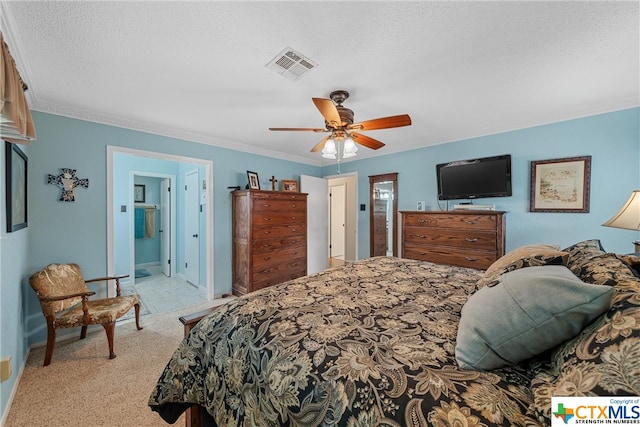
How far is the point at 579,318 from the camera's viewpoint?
2.37 feet

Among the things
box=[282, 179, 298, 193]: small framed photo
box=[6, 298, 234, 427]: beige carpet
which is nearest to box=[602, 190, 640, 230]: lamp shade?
box=[6, 298, 234, 427]: beige carpet

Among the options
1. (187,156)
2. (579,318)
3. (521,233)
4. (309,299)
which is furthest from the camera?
(187,156)

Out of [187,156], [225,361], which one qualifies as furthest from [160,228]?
[225,361]

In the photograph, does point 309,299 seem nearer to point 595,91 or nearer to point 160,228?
point 595,91

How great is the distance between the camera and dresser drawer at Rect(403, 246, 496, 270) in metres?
3.03

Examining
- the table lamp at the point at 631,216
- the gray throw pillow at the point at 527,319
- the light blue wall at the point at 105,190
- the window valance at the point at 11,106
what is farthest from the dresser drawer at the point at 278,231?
the table lamp at the point at 631,216

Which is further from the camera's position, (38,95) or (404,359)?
(38,95)

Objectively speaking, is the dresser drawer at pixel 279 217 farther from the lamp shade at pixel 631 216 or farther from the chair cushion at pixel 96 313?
the lamp shade at pixel 631 216

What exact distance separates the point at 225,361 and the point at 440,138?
3.92 meters

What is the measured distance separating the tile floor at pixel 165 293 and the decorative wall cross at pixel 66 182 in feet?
5.37

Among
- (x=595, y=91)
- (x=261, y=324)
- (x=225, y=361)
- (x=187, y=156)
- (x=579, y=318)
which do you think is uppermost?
(x=595, y=91)

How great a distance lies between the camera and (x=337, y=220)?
6730 millimetres

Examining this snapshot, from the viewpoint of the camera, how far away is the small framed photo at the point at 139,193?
5.55m

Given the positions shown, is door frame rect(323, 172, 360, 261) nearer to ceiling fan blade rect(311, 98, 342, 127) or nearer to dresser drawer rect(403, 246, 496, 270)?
dresser drawer rect(403, 246, 496, 270)
